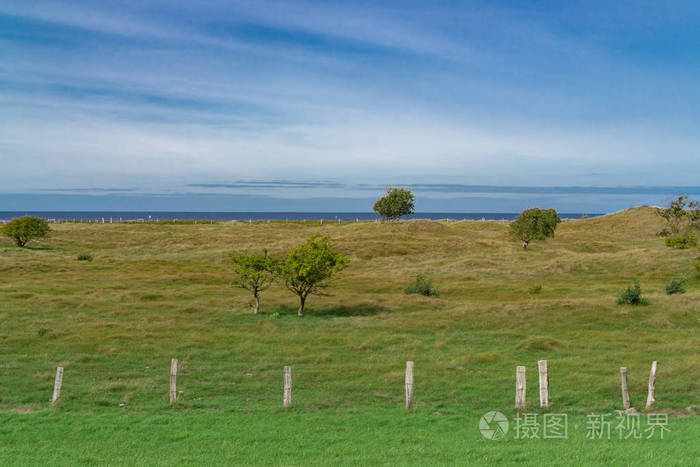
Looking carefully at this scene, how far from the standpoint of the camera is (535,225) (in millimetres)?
90438

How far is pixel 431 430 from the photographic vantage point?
18.2 m

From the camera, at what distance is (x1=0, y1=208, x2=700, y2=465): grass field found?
16.5m

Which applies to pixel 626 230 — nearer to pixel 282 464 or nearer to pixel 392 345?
pixel 392 345

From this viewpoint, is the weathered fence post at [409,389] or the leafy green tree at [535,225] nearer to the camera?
the weathered fence post at [409,389]

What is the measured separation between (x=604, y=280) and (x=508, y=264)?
1351 centimetres

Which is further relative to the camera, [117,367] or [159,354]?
[159,354]

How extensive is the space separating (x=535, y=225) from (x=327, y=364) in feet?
230

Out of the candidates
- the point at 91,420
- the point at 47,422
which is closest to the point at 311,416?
the point at 91,420

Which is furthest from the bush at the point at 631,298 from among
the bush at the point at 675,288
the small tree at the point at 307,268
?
the small tree at the point at 307,268
